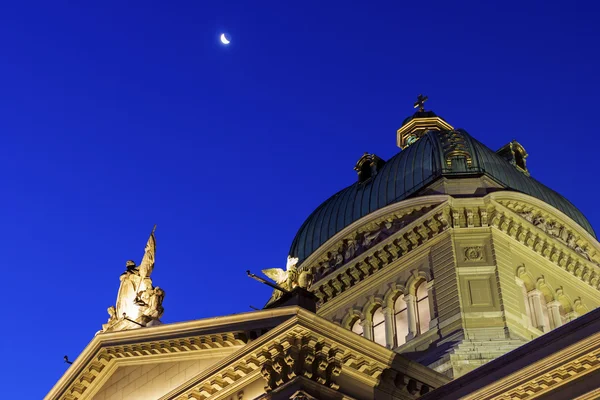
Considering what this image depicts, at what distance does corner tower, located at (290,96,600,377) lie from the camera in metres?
39.1

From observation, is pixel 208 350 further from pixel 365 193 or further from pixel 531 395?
pixel 365 193

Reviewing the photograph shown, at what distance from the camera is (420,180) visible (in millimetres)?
45375

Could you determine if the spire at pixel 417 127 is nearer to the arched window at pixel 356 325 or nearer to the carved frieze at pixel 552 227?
the carved frieze at pixel 552 227

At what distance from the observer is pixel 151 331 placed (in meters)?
31.1

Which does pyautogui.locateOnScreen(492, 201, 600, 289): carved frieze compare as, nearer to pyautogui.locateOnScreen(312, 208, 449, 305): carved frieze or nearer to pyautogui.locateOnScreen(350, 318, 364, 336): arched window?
pyautogui.locateOnScreen(312, 208, 449, 305): carved frieze

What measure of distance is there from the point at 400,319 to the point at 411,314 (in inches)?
48.0

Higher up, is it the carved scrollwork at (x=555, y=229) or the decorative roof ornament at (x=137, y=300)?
the carved scrollwork at (x=555, y=229)

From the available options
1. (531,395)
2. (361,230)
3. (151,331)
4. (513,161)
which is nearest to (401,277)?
(361,230)

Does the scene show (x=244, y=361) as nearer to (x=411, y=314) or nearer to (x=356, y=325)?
(x=411, y=314)

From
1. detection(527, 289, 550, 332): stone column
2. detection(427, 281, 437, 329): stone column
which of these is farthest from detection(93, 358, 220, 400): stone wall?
detection(527, 289, 550, 332): stone column

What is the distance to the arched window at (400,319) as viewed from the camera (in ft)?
137

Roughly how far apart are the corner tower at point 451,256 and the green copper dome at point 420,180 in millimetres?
73

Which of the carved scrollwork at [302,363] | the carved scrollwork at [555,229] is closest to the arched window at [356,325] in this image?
the carved scrollwork at [555,229]

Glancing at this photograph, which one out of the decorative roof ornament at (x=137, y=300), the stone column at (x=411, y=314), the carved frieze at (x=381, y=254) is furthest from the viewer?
the carved frieze at (x=381, y=254)
